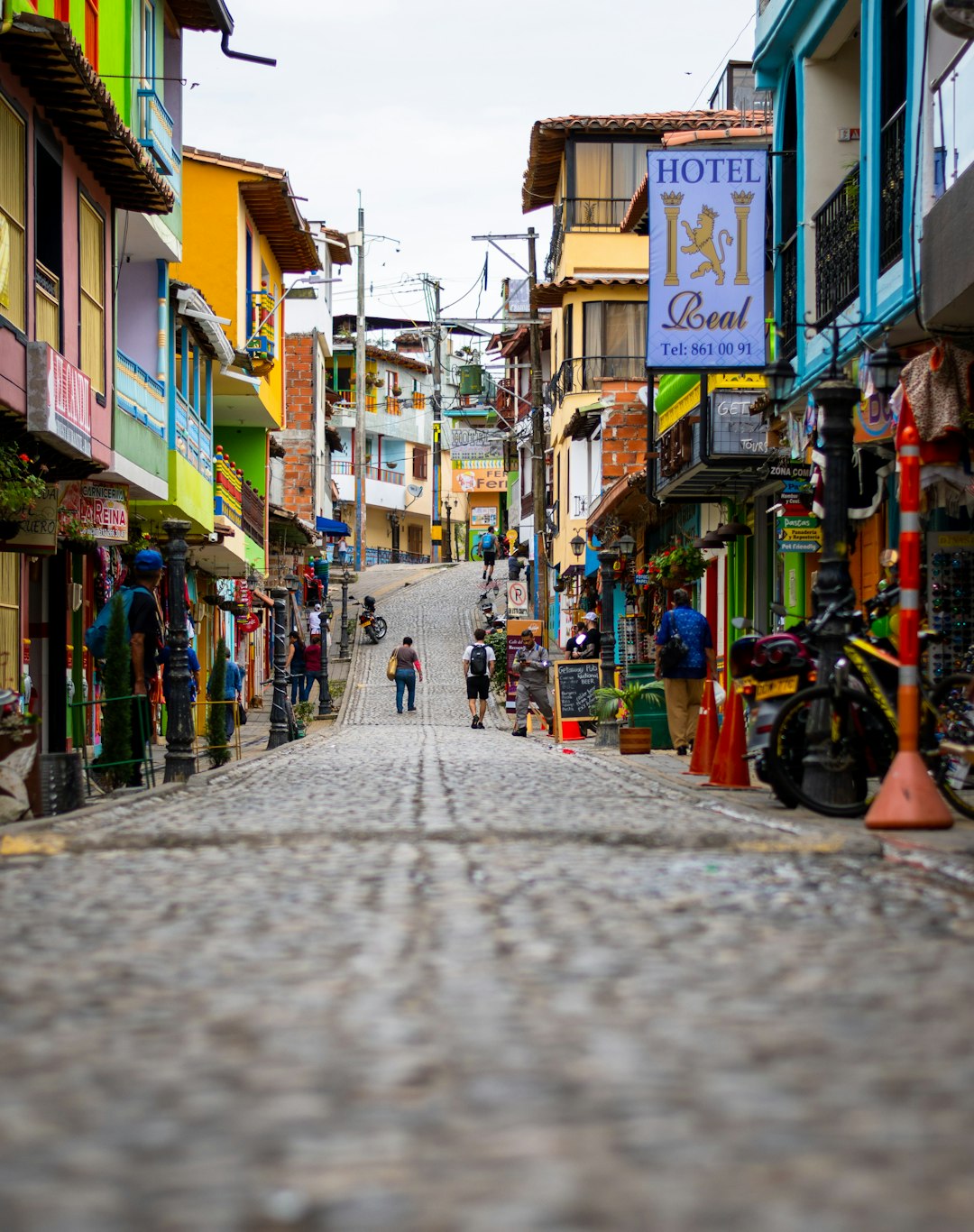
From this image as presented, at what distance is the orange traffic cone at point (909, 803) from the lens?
8.72 metres

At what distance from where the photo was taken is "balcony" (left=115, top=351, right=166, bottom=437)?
62.6 feet

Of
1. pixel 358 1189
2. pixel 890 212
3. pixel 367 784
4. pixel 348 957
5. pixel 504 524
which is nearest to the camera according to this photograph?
pixel 358 1189

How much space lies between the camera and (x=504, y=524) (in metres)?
86.6

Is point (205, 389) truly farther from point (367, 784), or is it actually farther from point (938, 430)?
point (938, 430)

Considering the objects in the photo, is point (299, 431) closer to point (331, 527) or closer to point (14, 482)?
point (331, 527)

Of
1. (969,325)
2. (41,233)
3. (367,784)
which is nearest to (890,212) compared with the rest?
(969,325)

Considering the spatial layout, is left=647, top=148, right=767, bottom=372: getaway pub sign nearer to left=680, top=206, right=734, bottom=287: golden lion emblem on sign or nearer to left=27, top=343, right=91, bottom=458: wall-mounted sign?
left=680, top=206, right=734, bottom=287: golden lion emblem on sign

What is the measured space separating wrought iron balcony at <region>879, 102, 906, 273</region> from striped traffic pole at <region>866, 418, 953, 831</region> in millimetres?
4945

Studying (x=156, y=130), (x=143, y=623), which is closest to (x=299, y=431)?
(x=156, y=130)

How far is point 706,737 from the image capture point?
14625 millimetres

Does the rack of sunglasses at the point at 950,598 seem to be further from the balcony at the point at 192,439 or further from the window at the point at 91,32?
the balcony at the point at 192,439

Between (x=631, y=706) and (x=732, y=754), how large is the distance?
24.2ft

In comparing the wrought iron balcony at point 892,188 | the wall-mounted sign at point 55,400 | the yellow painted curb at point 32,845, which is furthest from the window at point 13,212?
the wrought iron balcony at point 892,188

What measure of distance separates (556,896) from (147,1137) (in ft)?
10.3
